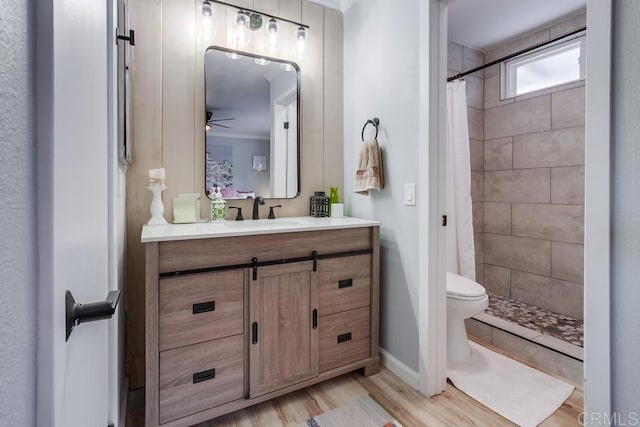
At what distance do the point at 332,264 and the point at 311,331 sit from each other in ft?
1.24

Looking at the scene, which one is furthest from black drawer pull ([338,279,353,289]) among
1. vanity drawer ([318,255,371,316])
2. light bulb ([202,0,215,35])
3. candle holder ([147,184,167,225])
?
light bulb ([202,0,215,35])

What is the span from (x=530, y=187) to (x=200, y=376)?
9.85 ft

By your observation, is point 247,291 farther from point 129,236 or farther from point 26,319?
point 26,319

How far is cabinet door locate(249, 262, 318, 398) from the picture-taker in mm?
1587

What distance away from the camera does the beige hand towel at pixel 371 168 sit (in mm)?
2018

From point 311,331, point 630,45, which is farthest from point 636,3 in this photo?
point 311,331

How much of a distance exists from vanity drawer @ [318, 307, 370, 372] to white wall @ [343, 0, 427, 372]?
0.73 ft

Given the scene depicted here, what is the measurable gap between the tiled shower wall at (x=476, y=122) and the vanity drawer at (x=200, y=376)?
266 cm

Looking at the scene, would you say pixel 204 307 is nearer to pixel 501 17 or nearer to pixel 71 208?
pixel 71 208

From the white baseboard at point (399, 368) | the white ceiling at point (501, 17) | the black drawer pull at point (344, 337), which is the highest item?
the white ceiling at point (501, 17)

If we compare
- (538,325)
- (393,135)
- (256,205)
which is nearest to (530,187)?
(538,325)

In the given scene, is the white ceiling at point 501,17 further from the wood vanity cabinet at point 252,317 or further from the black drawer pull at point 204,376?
the black drawer pull at point 204,376

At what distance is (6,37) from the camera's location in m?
0.26

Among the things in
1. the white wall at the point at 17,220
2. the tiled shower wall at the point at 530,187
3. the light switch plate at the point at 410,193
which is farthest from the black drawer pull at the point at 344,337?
the tiled shower wall at the point at 530,187
